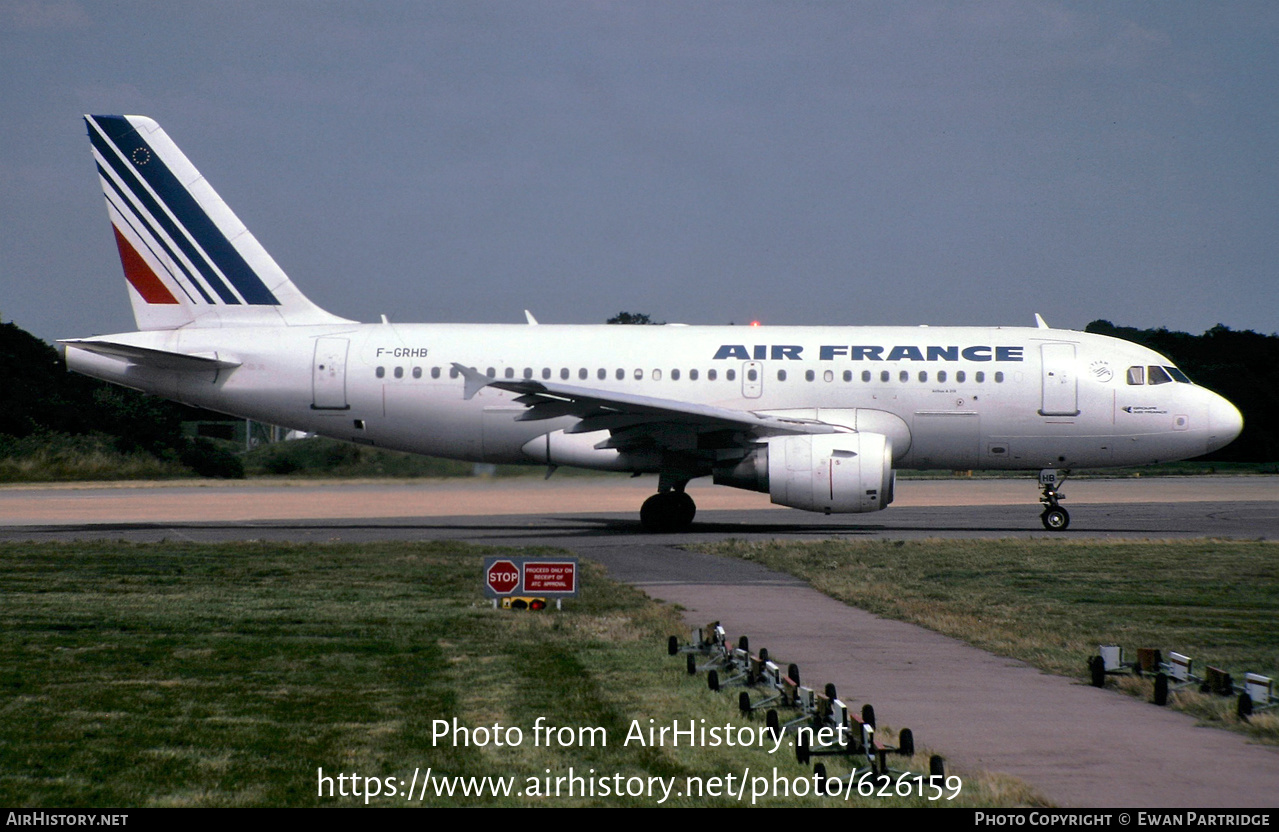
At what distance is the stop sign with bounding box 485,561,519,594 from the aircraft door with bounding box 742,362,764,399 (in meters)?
11.5

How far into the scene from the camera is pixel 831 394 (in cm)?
2277

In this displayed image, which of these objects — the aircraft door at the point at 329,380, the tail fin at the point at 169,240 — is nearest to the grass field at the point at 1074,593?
the aircraft door at the point at 329,380

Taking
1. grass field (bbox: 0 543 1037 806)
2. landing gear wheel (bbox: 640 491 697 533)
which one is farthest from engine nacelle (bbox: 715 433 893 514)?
grass field (bbox: 0 543 1037 806)

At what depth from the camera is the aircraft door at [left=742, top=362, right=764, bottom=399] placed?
2292 cm

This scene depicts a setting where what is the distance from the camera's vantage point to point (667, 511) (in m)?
22.7

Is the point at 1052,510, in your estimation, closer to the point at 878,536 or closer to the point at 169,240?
the point at 878,536

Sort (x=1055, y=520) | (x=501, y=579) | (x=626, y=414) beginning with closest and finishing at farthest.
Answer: (x=501, y=579) → (x=626, y=414) → (x=1055, y=520)

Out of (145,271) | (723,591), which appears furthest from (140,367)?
(723,591)

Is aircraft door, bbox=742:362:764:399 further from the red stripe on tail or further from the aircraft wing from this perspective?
the red stripe on tail

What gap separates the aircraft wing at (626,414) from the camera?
20.3m

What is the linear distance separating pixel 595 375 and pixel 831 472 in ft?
16.7

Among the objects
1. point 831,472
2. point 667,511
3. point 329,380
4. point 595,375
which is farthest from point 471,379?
point 831,472

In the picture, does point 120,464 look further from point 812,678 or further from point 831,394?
point 812,678

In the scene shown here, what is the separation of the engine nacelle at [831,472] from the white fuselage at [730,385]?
1.73 metres
